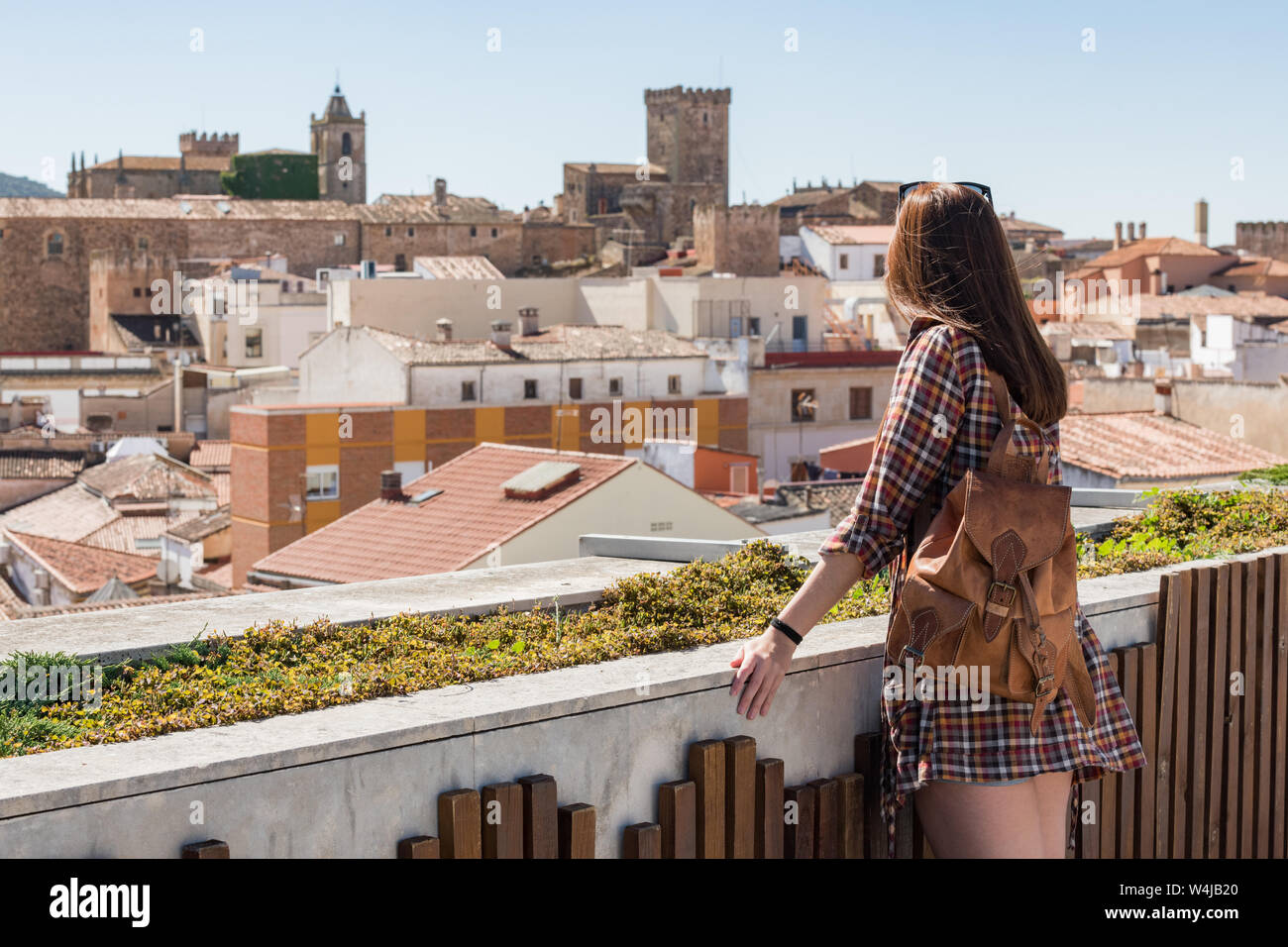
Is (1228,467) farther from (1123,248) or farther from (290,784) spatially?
(1123,248)

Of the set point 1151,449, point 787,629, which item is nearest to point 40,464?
point 1151,449

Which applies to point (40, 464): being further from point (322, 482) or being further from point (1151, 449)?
point (1151, 449)

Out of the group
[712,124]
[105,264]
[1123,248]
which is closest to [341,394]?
[105,264]

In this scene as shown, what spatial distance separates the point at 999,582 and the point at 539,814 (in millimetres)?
858

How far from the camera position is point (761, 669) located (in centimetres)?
272

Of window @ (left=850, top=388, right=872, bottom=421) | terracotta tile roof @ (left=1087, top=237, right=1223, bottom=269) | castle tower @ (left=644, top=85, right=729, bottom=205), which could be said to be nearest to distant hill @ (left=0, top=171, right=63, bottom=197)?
castle tower @ (left=644, top=85, right=729, bottom=205)

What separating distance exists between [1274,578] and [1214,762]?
0.58m

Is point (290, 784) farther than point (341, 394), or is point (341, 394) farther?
point (341, 394)

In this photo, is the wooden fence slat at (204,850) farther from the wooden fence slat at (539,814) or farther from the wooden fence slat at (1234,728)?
the wooden fence slat at (1234,728)

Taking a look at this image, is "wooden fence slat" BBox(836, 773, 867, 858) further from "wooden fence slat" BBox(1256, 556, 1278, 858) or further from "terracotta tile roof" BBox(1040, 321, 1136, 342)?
"terracotta tile roof" BBox(1040, 321, 1136, 342)

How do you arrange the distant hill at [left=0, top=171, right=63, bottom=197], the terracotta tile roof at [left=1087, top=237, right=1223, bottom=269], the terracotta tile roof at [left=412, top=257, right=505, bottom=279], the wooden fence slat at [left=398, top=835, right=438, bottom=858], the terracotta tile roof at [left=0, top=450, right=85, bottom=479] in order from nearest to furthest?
the wooden fence slat at [left=398, top=835, right=438, bottom=858] → the terracotta tile roof at [left=0, top=450, right=85, bottom=479] → the terracotta tile roof at [left=412, top=257, right=505, bottom=279] → the terracotta tile roof at [left=1087, top=237, right=1223, bottom=269] → the distant hill at [left=0, top=171, right=63, bottom=197]

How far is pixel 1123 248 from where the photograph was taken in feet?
202

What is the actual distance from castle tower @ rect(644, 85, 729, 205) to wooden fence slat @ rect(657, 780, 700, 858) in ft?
263

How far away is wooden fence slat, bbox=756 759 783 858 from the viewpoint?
2965 mm
